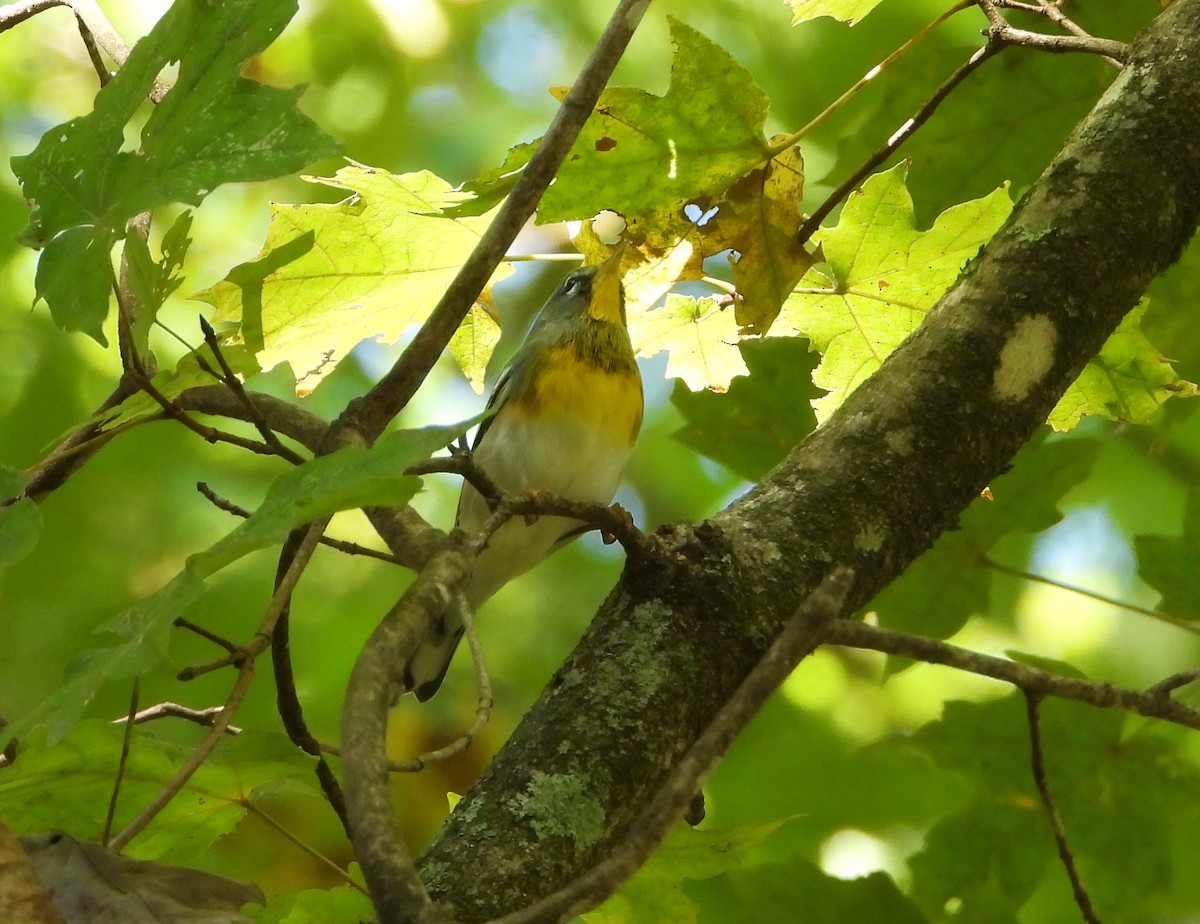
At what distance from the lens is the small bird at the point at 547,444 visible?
259cm

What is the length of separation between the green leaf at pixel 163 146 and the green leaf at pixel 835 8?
3.22 feet

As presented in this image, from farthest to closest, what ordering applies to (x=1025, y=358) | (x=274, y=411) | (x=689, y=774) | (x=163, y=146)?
(x=274, y=411) < (x=1025, y=358) < (x=163, y=146) < (x=689, y=774)

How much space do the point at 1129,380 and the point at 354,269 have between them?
1230 mm

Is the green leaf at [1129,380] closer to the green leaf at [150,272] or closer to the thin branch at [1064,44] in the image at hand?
the thin branch at [1064,44]

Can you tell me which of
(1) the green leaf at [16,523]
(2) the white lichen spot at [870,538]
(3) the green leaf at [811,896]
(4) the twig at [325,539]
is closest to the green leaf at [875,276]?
(2) the white lichen spot at [870,538]

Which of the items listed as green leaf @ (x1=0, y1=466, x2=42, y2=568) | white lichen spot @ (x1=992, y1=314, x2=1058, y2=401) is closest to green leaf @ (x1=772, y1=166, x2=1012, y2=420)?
white lichen spot @ (x1=992, y1=314, x2=1058, y2=401)

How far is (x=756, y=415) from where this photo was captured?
2096 mm

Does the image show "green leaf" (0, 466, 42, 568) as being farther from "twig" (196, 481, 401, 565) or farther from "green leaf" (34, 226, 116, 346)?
"twig" (196, 481, 401, 565)

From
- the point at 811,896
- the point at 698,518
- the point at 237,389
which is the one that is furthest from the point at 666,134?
the point at 698,518

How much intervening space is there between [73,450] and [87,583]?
86.0 inches

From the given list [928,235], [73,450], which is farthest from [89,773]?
[928,235]

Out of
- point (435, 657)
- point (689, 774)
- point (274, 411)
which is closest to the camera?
point (689, 774)

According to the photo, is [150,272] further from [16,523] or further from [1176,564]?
[1176,564]

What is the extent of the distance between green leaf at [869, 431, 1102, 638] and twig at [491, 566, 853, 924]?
1.21 m
